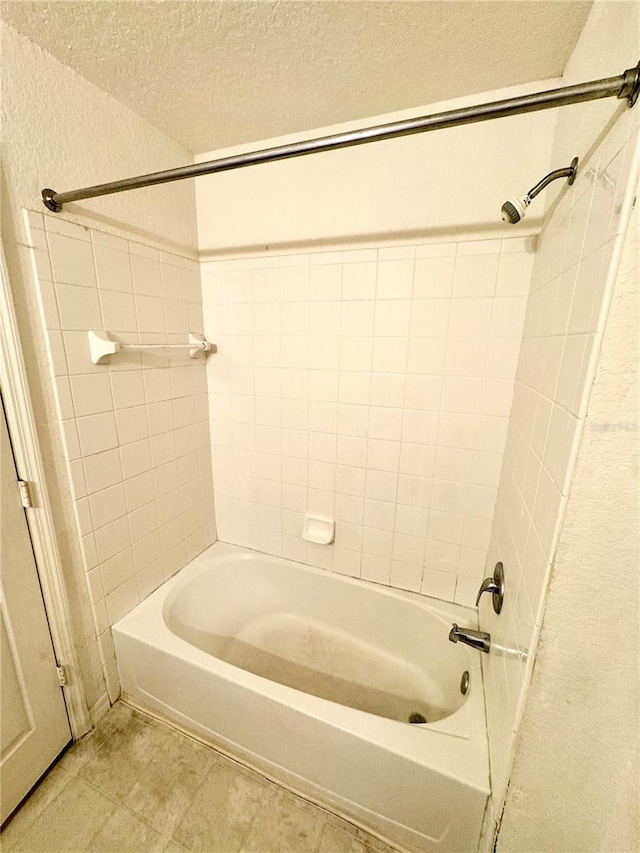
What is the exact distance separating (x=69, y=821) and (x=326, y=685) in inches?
34.5

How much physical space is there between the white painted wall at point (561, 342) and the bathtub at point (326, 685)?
173mm

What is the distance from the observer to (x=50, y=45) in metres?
0.87

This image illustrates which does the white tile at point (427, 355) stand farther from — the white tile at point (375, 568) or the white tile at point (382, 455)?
the white tile at point (375, 568)

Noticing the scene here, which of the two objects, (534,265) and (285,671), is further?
(285,671)

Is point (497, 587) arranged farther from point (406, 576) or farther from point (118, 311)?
point (118, 311)

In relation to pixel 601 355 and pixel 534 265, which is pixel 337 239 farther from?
pixel 601 355

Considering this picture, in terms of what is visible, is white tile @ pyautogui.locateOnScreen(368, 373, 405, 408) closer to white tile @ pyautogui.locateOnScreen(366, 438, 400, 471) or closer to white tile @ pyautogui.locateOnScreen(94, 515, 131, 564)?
white tile @ pyautogui.locateOnScreen(366, 438, 400, 471)

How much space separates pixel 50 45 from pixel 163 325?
2.52ft

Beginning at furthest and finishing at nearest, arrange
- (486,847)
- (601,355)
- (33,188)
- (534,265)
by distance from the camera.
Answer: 1. (534,265)
2. (33,188)
3. (486,847)
4. (601,355)

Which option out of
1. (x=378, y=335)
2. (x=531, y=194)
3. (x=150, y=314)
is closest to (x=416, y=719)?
(x=378, y=335)

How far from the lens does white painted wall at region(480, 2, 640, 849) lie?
1.68ft

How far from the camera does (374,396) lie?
134cm

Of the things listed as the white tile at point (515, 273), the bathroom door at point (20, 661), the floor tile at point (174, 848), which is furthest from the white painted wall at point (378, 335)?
the floor tile at point (174, 848)

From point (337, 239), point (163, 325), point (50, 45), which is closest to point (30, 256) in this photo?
point (163, 325)
